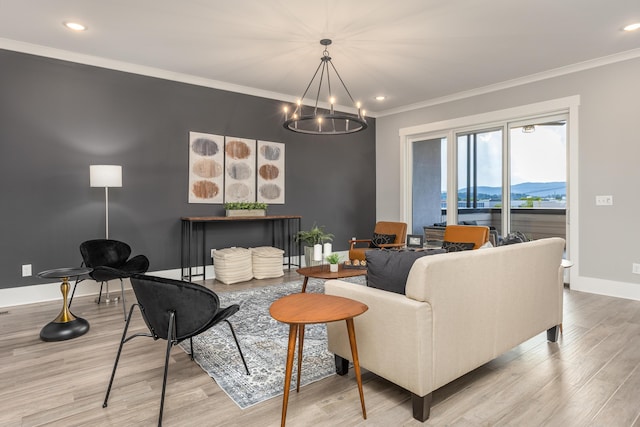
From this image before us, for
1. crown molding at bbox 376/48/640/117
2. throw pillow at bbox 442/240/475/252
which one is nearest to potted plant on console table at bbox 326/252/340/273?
throw pillow at bbox 442/240/475/252

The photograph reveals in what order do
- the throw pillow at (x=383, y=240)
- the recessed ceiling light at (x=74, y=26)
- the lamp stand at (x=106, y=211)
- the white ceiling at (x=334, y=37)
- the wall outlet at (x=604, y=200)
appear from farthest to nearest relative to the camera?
the throw pillow at (x=383, y=240) < the wall outlet at (x=604, y=200) < the lamp stand at (x=106, y=211) < the recessed ceiling light at (x=74, y=26) < the white ceiling at (x=334, y=37)

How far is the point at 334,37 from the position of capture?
12.6 feet

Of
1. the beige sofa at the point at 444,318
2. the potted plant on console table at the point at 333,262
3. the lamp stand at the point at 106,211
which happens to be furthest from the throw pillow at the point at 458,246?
the lamp stand at the point at 106,211

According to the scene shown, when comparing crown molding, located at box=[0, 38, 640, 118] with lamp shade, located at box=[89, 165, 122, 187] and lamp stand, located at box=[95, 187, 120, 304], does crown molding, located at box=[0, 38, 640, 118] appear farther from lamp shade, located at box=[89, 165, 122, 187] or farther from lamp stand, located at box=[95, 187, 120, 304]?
lamp stand, located at box=[95, 187, 120, 304]

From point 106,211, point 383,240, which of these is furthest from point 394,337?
point 106,211

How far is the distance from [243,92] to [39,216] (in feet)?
10.00

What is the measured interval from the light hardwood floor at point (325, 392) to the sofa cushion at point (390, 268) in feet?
2.06

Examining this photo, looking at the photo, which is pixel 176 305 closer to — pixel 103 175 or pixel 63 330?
pixel 63 330

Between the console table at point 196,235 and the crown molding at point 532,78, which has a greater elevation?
the crown molding at point 532,78

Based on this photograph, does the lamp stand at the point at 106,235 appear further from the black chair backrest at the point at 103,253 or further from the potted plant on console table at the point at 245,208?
the potted plant on console table at the point at 245,208

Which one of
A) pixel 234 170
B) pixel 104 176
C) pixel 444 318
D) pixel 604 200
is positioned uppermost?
pixel 234 170

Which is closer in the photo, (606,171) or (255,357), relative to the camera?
(255,357)

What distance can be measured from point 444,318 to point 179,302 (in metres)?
1.37

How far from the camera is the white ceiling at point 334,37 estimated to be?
10.7 ft
